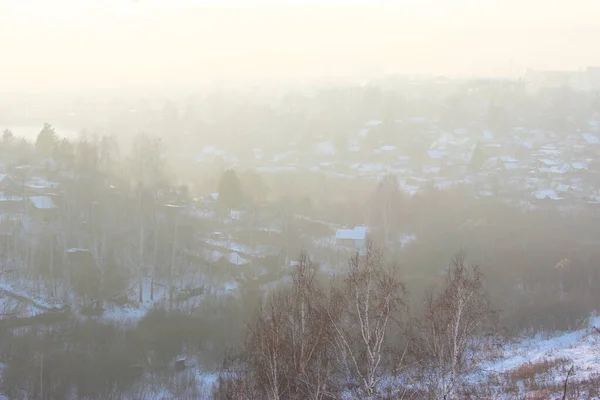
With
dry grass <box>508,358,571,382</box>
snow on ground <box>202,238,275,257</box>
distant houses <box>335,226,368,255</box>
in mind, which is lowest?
dry grass <box>508,358,571,382</box>

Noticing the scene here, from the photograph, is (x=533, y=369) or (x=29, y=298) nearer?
(x=533, y=369)

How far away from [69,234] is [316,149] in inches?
721

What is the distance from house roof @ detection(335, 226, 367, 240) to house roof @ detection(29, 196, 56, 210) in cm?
824

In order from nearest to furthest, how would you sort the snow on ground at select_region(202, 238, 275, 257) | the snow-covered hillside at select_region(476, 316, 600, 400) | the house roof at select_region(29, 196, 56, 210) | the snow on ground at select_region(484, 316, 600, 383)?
the snow-covered hillside at select_region(476, 316, 600, 400) < the snow on ground at select_region(484, 316, 600, 383) < the house roof at select_region(29, 196, 56, 210) < the snow on ground at select_region(202, 238, 275, 257)

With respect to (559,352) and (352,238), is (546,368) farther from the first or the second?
(352,238)

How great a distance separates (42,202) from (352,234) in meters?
8.92

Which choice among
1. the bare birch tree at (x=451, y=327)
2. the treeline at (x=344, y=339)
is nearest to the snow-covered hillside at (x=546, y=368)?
the bare birch tree at (x=451, y=327)

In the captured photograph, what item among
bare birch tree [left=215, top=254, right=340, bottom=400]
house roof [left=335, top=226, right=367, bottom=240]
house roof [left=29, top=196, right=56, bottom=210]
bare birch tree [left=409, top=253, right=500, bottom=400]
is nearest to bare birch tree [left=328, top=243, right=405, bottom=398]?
bare birch tree [left=215, top=254, right=340, bottom=400]

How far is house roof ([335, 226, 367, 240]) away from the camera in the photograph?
18208 millimetres

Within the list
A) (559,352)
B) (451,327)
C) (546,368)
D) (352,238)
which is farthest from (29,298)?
(559,352)

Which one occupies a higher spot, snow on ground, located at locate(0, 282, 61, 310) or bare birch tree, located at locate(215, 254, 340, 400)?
bare birch tree, located at locate(215, 254, 340, 400)

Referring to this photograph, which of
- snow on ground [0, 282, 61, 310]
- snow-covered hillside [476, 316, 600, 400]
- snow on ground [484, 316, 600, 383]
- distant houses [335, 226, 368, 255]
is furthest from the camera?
distant houses [335, 226, 368, 255]

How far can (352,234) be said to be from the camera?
18.4 meters

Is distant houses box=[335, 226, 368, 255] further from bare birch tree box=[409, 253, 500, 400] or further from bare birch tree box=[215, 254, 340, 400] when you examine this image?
bare birch tree box=[215, 254, 340, 400]
